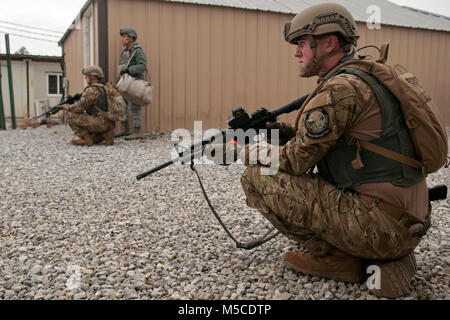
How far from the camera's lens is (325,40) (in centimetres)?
242

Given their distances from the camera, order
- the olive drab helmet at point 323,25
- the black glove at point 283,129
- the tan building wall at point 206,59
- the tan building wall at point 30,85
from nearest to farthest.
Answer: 1. the olive drab helmet at point 323,25
2. the black glove at point 283,129
3. the tan building wall at point 206,59
4. the tan building wall at point 30,85

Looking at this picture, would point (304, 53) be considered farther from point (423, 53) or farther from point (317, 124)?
point (423, 53)

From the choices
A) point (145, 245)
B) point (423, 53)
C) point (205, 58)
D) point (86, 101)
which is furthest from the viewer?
point (423, 53)

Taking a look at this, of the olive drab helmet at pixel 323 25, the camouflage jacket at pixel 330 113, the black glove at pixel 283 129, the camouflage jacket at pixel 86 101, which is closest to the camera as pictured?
the camouflage jacket at pixel 330 113

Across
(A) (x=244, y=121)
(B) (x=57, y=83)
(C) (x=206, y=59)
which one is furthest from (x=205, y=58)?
(B) (x=57, y=83)

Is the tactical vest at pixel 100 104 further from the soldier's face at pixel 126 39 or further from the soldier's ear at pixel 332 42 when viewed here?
the soldier's ear at pixel 332 42

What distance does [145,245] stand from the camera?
10.3ft

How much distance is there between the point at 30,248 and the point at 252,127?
1831 millimetres

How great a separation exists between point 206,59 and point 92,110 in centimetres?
309

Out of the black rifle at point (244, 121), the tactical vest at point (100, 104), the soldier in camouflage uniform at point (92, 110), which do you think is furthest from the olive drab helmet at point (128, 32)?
the black rifle at point (244, 121)

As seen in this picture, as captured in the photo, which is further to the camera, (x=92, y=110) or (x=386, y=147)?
(x=92, y=110)

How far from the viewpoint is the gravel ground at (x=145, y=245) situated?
7.99 ft

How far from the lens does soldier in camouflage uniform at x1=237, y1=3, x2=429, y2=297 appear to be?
2.15 metres

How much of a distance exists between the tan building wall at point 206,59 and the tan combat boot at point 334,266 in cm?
750
